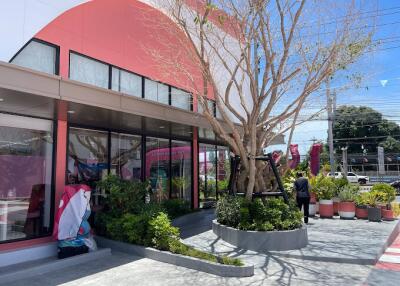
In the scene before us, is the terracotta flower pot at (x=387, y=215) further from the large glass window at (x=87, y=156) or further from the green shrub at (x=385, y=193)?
the large glass window at (x=87, y=156)

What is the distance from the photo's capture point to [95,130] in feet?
33.9

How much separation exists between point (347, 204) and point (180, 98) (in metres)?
7.30

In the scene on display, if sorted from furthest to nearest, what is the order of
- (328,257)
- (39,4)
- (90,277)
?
(39,4)
(328,257)
(90,277)

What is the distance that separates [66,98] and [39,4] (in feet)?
11.0

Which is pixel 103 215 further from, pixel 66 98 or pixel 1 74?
pixel 1 74

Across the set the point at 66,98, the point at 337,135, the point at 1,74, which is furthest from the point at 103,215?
the point at 337,135

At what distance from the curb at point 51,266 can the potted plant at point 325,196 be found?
8.58 m

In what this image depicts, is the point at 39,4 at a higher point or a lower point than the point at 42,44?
higher

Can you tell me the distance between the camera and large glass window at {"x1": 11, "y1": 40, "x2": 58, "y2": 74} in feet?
27.6

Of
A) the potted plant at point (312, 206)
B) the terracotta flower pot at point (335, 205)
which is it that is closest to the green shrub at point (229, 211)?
the potted plant at point (312, 206)

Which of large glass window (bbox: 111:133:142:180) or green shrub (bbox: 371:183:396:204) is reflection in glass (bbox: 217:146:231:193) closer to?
large glass window (bbox: 111:133:142:180)

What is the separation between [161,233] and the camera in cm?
793

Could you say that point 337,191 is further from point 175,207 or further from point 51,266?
point 51,266

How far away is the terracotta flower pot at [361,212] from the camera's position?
42.8 feet
